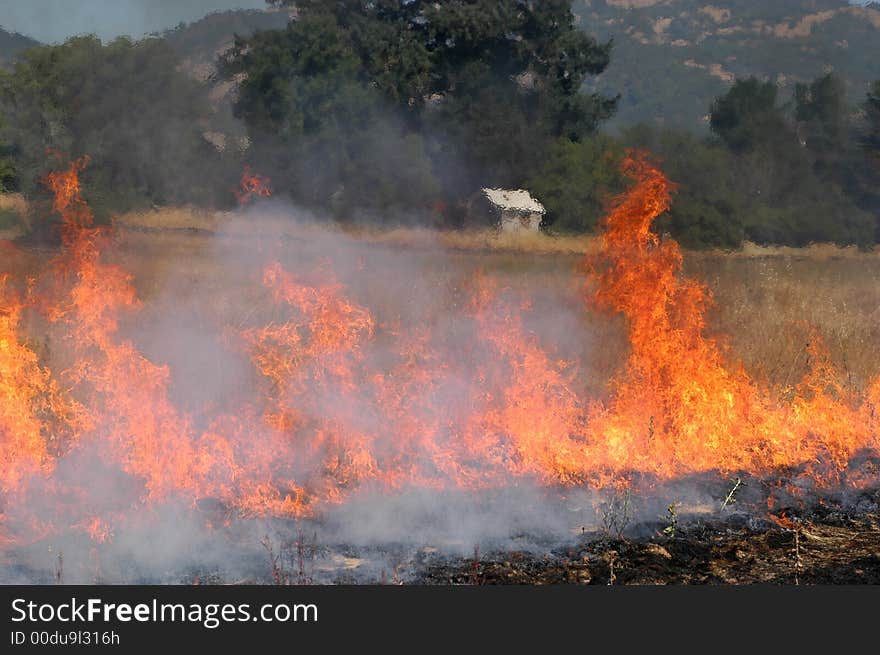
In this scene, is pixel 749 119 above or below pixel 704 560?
above

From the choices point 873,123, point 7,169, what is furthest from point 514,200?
point 873,123

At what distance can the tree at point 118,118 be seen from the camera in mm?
25812

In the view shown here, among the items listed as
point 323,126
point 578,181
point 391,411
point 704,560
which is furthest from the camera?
point 578,181

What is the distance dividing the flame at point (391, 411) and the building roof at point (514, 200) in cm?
2215

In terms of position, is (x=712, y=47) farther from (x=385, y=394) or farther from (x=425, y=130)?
(x=385, y=394)

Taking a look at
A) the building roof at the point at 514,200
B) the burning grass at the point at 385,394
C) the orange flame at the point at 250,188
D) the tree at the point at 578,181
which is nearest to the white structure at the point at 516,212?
the building roof at the point at 514,200

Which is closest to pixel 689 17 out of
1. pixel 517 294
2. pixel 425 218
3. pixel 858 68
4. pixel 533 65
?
pixel 858 68

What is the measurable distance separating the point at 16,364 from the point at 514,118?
31756 mm

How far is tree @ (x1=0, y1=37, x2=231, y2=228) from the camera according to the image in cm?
2581

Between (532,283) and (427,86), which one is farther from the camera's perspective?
(427,86)

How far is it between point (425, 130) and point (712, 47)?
310 ft

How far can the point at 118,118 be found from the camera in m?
28.0

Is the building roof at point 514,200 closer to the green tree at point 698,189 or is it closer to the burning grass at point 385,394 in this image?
the green tree at point 698,189

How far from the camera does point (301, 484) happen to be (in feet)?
27.1
